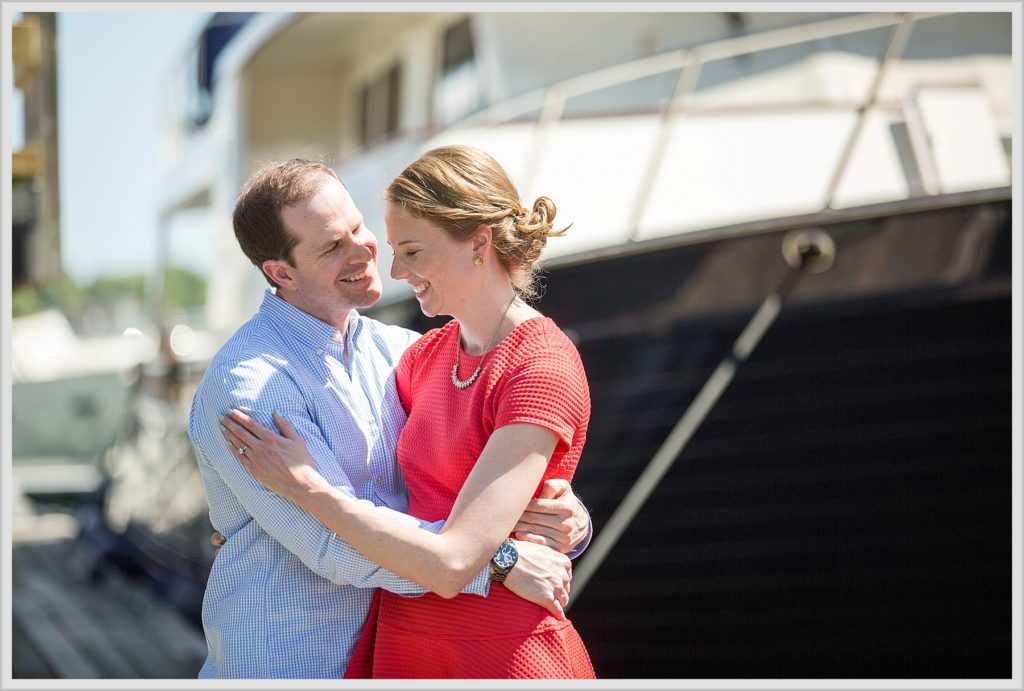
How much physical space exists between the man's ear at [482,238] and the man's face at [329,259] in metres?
0.19

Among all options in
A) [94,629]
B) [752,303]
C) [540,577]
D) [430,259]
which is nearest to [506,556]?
[540,577]

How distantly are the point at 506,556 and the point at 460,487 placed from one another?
138 millimetres

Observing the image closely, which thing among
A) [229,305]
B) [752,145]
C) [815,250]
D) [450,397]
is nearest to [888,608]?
[815,250]

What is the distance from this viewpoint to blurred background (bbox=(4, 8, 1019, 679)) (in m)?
3.53

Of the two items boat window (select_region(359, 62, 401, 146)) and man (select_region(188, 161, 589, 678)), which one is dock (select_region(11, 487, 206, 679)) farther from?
man (select_region(188, 161, 589, 678))

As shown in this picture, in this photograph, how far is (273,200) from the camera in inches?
73.2

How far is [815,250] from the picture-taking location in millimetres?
3598

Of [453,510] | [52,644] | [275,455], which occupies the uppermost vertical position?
[275,455]

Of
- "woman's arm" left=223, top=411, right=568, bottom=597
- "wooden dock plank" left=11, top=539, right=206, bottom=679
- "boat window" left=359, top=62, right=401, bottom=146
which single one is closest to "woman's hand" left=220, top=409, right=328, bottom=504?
"woman's arm" left=223, top=411, right=568, bottom=597

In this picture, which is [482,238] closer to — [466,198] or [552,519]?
[466,198]

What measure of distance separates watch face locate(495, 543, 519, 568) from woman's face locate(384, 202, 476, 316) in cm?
40

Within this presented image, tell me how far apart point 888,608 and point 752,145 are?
2.03 meters

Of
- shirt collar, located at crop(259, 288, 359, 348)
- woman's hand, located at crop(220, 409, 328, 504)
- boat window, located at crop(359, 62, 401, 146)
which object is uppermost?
boat window, located at crop(359, 62, 401, 146)

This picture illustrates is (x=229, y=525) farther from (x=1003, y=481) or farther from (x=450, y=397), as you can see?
(x=1003, y=481)
